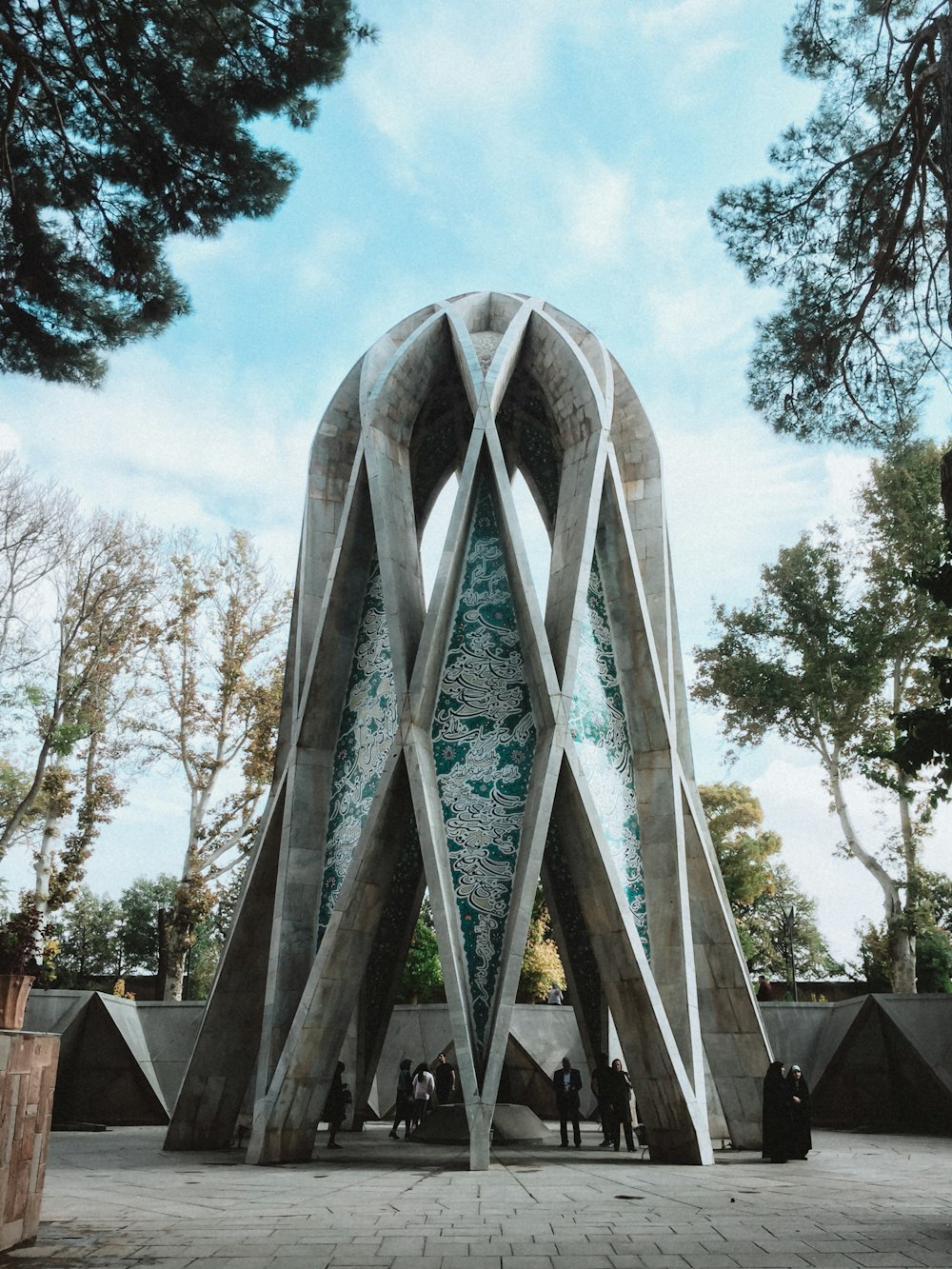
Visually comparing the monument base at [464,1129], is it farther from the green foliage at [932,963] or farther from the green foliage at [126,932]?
the green foliage at [126,932]

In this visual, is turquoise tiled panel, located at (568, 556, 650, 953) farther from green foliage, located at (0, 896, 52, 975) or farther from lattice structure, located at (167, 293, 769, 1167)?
green foliage, located at (0, 896, 52, 975)

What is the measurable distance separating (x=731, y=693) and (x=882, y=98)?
1606 cm

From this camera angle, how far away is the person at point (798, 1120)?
10.1m

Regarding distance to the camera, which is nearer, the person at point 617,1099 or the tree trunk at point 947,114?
the tree trunk at point 947,114

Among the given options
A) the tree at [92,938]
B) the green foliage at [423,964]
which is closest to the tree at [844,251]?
the green foliage at [423,964]

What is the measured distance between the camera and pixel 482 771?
11.0 meters

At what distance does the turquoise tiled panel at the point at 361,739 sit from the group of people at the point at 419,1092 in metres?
4.23

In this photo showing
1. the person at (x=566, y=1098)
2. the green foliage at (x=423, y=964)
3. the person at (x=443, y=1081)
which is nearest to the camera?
the person at (x=566, y=1098)

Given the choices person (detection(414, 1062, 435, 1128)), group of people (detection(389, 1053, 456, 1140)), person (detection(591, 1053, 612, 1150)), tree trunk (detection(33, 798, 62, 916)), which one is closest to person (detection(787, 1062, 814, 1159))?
person (detection(591, 1053, 612, 1150))

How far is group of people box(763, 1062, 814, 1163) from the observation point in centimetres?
998

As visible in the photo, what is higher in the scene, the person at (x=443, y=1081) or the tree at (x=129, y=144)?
the tree at (x=129, y=144)

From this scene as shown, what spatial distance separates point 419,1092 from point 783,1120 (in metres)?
5.65

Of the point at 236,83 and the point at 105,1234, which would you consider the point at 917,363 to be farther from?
the point at 105,1234

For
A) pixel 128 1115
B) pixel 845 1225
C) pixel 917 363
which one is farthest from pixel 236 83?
pixel 128 1115
